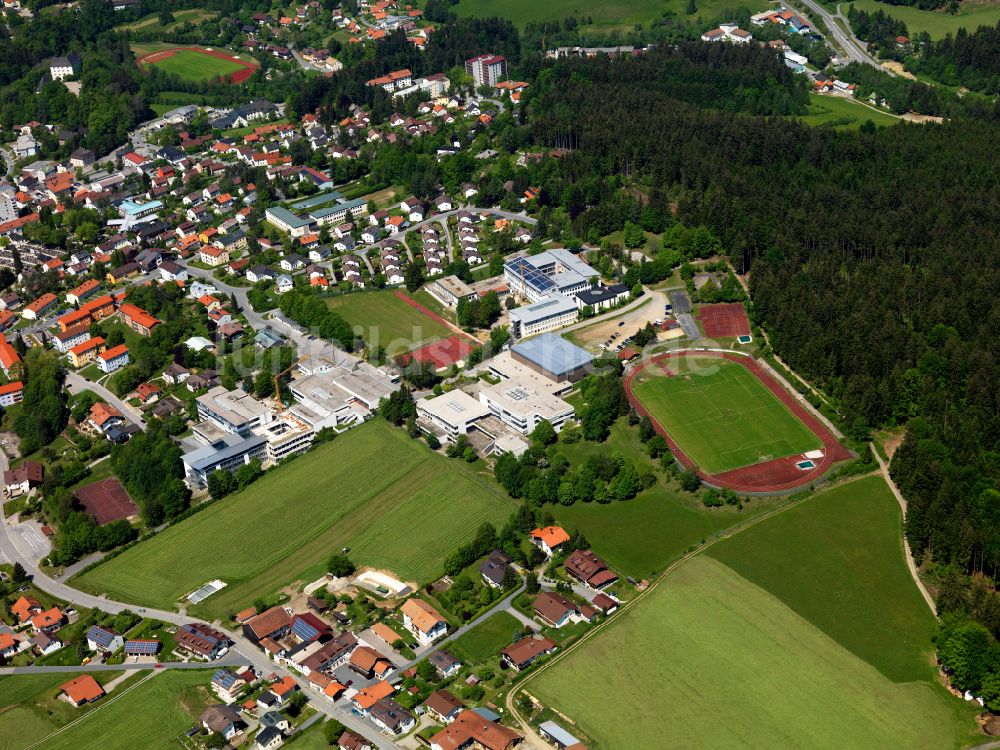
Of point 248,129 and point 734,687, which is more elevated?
point 248,129

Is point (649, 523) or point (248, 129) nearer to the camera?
point (649, 523)

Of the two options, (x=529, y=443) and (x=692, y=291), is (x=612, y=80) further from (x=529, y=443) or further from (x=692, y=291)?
(x=529, y=443)

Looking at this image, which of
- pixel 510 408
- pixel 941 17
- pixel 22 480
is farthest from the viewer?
pixel 941 17

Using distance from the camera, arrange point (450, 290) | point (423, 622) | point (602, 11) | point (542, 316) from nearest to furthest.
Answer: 1. point (423, 622)
2. point (542, 316)
3. point (450, 290)
4. point (602, 11)

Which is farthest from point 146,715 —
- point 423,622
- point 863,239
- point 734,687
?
point 863,239

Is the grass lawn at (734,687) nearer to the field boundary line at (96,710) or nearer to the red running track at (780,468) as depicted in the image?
the red running track at (780,468)

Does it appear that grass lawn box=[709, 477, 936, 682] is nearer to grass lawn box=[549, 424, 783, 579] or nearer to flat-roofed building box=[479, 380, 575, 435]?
grass lawn box=[549, 424, 783, 579]

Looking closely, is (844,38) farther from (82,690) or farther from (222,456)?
(82,690)

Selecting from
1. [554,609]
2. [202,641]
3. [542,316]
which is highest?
[542,316]
